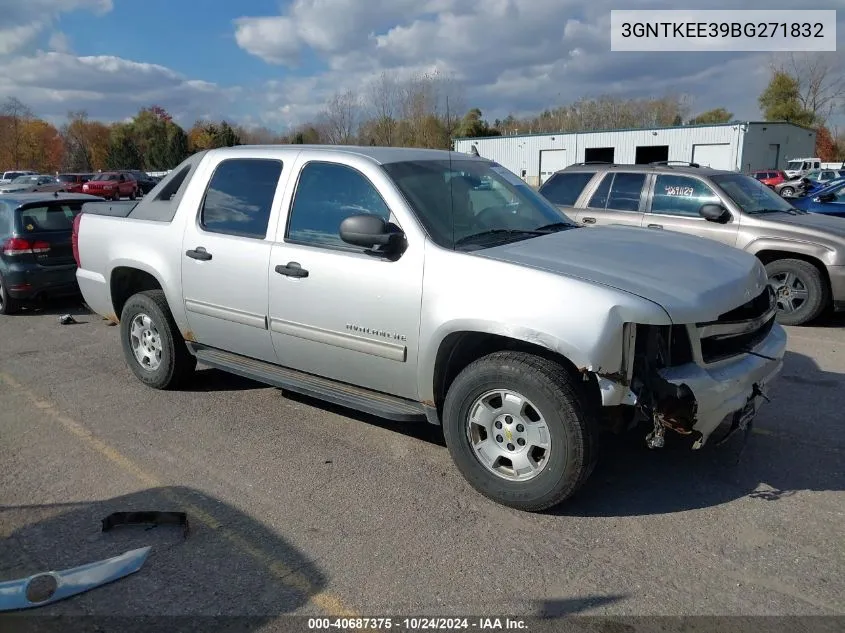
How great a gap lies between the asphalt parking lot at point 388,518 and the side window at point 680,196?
3.46 meters

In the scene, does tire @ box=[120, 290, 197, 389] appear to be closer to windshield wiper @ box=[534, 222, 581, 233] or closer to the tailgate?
windshield wiper @ box=[534, 222, 581, 233]

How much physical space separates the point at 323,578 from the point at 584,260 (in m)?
2.09

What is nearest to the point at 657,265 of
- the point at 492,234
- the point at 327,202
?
the point at 492,234

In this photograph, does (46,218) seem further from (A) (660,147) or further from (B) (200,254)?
(A) (660,147)

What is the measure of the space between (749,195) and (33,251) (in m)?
9.13

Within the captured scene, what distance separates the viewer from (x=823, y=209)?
35.8ft

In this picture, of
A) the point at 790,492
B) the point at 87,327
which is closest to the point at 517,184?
the point at 790,492

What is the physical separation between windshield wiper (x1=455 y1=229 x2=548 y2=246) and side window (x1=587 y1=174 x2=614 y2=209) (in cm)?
456

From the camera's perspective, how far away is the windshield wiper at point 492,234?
3.96 m

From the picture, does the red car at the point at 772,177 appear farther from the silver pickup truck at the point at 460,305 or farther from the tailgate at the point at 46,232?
the silver pickup truck at the point at 460,305

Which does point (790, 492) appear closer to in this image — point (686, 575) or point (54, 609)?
point (686, 575)

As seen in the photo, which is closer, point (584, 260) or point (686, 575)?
point (686, 575)

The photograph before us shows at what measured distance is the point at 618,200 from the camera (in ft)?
28.0

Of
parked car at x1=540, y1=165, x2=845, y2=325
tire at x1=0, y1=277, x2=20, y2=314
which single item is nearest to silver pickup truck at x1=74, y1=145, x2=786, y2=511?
parked car at x1=540, y1=165, x2=845, y2=325
